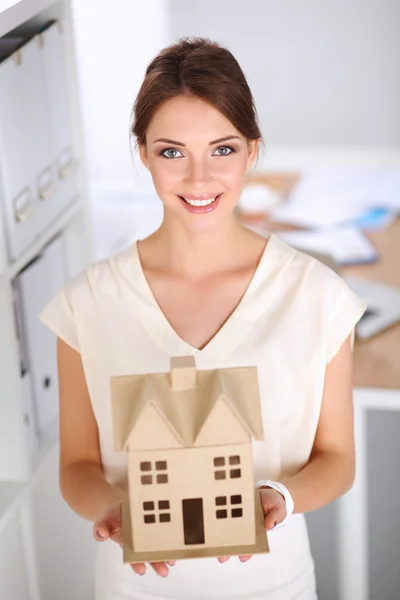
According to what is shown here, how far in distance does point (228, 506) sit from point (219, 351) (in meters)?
0.33

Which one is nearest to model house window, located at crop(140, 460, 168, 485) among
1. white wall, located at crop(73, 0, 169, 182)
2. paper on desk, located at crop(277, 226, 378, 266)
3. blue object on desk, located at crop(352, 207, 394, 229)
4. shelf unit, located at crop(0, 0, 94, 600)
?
shelf unit, located at crop(0, 0, 94, 600)

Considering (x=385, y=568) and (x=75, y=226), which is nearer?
(x=75, y=226)

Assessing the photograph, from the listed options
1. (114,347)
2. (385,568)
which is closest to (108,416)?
(114,347)

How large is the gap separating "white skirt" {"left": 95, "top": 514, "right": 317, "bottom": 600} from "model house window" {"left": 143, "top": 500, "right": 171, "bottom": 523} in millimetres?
337

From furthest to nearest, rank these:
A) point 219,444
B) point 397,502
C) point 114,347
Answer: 1. point 397,502
2. point 114,347
3. point 219,444

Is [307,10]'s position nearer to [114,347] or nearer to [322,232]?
[322,232]

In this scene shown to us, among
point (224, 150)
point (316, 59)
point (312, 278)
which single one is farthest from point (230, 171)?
point (316, 59)

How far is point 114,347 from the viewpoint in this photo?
1.72m

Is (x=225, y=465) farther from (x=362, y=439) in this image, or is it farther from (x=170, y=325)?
Result: (x=362, y=439)

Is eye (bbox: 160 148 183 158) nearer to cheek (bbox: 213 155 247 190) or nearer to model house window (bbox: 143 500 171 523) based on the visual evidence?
cheek (bbox: 213 155 247 190)

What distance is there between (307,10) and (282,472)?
9.03 ft

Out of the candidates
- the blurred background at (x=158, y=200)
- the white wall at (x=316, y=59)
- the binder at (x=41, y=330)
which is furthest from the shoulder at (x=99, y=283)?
the white wall at (x=316, y=59)

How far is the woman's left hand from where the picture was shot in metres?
1.49

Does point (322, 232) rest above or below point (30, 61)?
below
